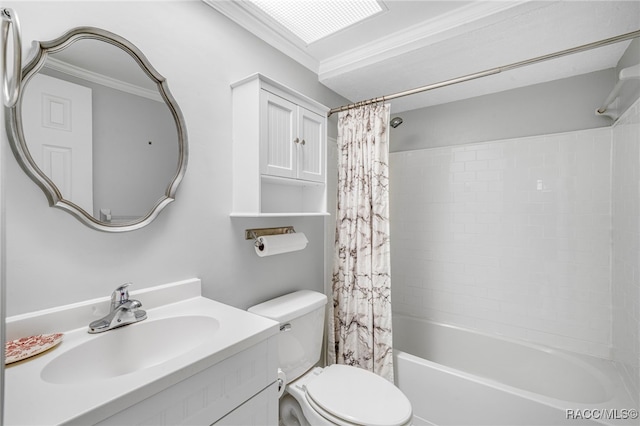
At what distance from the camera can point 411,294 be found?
265cm

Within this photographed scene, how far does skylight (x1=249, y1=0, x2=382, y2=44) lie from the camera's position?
1.50 m

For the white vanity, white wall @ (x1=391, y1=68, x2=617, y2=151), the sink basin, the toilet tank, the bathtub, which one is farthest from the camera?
white wall @ (x1=391, y1=68, x2=617, y2=151)

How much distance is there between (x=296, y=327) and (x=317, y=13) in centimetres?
172

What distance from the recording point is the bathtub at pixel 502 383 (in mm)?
1401

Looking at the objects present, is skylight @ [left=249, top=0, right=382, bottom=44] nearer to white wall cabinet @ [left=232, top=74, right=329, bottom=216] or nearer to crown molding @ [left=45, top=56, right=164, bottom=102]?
white wall cabinet @ [left=232, top=74, right=329, bottom=216]

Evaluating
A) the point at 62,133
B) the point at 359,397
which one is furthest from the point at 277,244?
the point at 62,133

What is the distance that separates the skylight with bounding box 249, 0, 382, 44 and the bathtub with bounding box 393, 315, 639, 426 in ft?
6.73

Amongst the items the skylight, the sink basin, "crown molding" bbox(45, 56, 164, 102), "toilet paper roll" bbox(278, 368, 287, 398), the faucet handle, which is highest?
the skylight

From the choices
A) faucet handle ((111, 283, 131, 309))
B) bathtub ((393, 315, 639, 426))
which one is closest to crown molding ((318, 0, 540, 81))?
faucet handle ((111, 283, 131, 309))

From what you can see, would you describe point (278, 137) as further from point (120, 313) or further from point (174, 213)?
point (120, 313)

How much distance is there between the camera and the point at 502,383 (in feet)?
5.71

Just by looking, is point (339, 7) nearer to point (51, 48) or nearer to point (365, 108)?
point (365, 108)

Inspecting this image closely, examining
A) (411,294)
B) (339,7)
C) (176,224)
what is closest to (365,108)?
(339,7)

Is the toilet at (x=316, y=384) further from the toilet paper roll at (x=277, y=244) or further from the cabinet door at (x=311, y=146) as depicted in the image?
the cabinet door at (x=311, y=146)
